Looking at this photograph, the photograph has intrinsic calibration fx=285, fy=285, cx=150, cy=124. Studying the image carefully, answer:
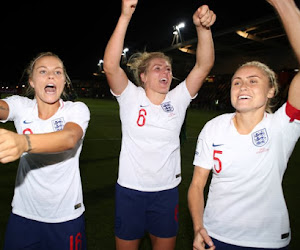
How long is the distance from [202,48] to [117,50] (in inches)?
35.2

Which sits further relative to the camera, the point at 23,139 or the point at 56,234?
the point at 56,234

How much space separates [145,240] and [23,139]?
306 centimetres

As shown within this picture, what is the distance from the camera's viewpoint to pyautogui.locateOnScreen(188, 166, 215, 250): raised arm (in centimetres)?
192

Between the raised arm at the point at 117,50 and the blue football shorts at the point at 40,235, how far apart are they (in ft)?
4.56

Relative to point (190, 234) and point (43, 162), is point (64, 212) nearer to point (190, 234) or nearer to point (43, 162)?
point (43, 162)

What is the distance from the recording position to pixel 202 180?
2.21 metres

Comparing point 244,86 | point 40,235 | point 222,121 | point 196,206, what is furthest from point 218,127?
point 40,235

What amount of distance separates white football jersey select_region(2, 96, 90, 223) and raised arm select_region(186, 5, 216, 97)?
4.25 ft

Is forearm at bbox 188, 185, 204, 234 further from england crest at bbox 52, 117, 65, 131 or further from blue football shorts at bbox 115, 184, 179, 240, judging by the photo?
england crest at bbox 52, 117, 65, 131

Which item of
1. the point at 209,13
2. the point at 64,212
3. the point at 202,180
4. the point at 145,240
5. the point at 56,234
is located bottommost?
the point at 145,240

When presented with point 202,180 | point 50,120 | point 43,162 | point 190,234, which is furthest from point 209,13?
point 190,234

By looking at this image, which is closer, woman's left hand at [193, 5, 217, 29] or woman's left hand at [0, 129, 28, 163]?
woman's left hand at [0, 129, 28, 163]

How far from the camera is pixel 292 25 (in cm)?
185

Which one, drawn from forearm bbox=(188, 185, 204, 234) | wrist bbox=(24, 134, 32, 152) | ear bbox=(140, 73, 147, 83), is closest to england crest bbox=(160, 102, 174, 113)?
ear bbox=(140, 73, 147, 83)
